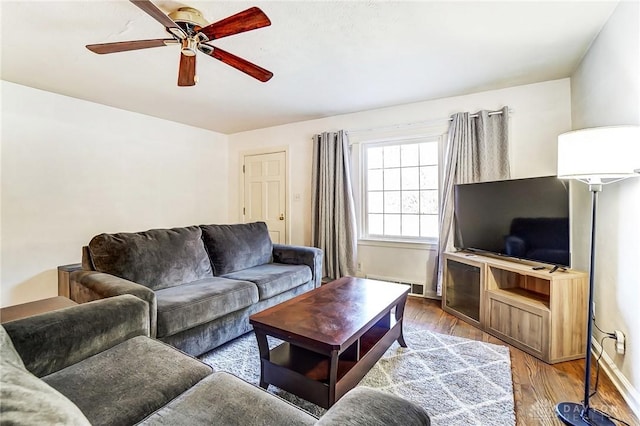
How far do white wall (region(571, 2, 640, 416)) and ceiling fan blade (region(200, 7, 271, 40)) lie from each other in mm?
2026

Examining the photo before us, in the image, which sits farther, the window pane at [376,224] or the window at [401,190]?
the window pane at [376,224]

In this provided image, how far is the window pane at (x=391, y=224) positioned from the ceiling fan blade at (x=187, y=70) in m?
2.69

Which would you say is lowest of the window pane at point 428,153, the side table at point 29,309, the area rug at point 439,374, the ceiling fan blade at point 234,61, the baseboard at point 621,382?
the area rug at point 439,374

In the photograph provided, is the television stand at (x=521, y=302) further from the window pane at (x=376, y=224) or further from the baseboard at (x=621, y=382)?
the window pane at (x=376, y=224)

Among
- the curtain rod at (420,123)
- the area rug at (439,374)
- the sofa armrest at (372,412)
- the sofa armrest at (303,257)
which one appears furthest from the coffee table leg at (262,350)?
the curtain rod at (420,123)

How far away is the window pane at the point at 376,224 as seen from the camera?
3938mm

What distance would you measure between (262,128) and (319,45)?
269cm

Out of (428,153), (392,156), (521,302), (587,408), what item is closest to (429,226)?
(428,153)

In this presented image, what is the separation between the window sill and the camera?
3533 millimetres

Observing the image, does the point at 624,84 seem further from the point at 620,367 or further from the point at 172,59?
the point at 172,59

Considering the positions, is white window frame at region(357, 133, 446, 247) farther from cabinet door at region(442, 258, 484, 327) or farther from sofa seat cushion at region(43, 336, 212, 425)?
sofa seat cushion at region(43, 336, 212, 425)

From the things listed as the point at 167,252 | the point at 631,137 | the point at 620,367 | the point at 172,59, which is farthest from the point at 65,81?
the point at 620,367

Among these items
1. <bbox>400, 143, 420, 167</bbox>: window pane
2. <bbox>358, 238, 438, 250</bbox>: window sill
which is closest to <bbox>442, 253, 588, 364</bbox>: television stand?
<bbox>358, 238, 438, 250</bbox>: window sill

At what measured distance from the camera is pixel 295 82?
2951 mm
